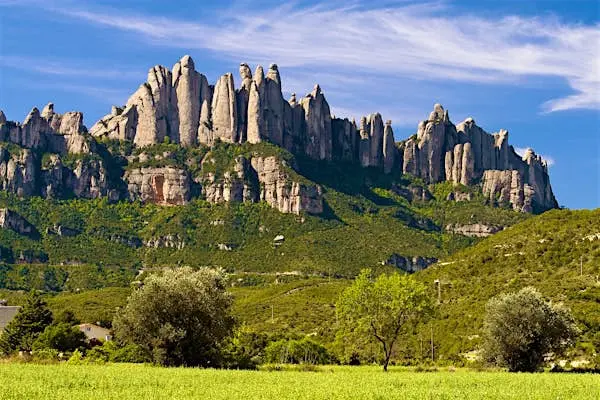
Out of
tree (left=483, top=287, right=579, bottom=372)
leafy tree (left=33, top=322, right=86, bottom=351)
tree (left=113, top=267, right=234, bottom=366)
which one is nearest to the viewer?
tree (left=113, top=267, right=234, bottom=366)

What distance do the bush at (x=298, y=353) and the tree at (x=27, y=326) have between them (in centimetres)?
2254

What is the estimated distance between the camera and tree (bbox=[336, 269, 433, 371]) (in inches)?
2426

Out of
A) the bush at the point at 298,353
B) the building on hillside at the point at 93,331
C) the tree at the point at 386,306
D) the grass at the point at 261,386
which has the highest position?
the tree at the point at 386,306

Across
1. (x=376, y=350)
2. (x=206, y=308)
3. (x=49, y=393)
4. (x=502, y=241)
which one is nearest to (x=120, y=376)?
(x=49, y=393)

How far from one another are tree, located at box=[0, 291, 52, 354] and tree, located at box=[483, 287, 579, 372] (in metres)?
43.0

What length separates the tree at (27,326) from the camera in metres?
79.4

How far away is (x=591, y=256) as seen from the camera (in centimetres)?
8406

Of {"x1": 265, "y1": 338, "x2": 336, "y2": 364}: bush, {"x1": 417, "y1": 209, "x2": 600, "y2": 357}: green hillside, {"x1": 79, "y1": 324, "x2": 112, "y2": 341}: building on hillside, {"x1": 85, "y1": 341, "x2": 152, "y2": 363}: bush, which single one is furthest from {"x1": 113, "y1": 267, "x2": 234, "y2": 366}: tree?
{"x1": 79, "y1": 324, "x2": 112, "y2": 341}: building on hillside

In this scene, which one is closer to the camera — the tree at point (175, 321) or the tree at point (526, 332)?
the tree at point (175, 321)

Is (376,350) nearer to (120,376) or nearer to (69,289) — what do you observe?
(120,376)

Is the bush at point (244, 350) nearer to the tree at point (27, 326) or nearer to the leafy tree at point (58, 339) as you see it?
the leafy tree at point (58, 339)

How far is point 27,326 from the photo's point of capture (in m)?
81.1

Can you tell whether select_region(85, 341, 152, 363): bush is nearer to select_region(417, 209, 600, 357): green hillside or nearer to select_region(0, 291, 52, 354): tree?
select_region(0, 291, 52, 354): tree

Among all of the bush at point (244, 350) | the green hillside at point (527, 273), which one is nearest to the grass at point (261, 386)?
the bush at point (244, 350)
